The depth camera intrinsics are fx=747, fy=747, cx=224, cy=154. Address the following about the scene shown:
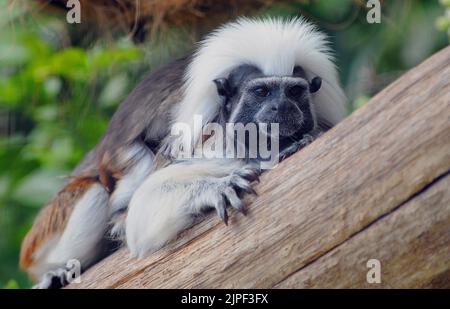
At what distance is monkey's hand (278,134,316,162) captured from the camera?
281cm

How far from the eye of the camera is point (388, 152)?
2.47 meters

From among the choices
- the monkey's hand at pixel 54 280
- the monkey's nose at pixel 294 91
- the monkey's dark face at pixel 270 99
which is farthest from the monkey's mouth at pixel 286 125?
the monkey's hand at pixel 54 280

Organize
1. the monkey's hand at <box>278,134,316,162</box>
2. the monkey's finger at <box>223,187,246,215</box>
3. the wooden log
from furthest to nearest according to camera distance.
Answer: the monkey's hand at <box>278,134,316,162</box> → the monkey's finger at <box>223,187,246,215</box> → the wooden log

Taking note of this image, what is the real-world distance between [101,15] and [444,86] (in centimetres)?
184

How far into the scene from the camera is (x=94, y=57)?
12.8 feet

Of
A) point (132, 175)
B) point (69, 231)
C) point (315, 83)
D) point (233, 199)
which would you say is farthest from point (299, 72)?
point (69, 231)

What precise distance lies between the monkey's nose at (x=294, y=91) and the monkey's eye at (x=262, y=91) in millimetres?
70

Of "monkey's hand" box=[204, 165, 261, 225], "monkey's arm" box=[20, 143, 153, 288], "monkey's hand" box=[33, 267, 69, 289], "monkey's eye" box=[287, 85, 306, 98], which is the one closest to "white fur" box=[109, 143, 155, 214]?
"monkey's arm" box=[20, 143, 153, 288]

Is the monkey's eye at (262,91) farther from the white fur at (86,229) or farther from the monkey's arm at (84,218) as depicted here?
the white fur at (86,229)

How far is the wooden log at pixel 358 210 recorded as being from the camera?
2.42m

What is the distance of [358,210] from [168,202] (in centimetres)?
77

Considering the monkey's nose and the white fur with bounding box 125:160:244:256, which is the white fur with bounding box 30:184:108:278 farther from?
the monkey's nose

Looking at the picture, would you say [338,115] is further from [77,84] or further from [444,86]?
[77,84]

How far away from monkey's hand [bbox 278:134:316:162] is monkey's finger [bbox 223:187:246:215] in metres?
0.24
